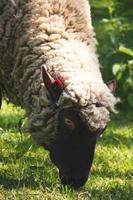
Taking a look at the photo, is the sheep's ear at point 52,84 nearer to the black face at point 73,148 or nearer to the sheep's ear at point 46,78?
the sheep's ear at point 46,78

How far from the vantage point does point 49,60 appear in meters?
5.85

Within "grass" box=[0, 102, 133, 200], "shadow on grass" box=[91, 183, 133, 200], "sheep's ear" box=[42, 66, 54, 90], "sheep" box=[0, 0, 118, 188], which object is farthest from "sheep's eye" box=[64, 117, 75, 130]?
"shadow on grass" box=[91, 183, 133, 200]

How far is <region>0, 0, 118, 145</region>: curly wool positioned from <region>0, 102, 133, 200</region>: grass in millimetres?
418

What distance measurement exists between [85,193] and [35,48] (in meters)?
1.32

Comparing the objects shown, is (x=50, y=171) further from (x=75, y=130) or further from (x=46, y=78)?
(x=46, y=78)

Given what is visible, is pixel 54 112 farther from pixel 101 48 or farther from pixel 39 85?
pixel 101 48

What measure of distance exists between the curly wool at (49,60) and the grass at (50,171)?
418 mm

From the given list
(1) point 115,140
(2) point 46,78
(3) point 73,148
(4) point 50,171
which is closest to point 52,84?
(2) point 46,78

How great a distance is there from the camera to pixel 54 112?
5.65 m

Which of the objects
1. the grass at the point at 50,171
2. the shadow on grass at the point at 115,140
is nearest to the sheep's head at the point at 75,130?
the grass at the point at 50,171

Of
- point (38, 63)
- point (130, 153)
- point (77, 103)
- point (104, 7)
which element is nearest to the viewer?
point (77, 103)

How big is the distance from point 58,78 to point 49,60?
1.03 feet

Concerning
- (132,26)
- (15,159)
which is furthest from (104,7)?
(15,159)

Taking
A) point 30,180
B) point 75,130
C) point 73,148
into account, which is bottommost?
point 30,180
